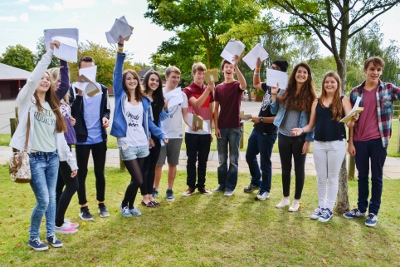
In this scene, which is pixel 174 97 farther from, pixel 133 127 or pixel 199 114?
pixel 133 127

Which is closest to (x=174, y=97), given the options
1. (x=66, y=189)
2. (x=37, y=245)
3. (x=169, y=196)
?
(x=169, y=196)

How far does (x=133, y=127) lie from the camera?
465 cm

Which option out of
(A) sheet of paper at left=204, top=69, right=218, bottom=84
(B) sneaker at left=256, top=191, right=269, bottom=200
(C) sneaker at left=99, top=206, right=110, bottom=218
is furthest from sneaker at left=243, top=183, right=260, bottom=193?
(C) sneaker at left=99, top=206, right=110, bottom=218

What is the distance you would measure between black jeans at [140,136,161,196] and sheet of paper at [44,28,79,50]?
1.80 m

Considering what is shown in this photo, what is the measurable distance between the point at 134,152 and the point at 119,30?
1529mm

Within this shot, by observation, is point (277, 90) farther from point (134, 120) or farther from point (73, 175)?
point (73, 175)

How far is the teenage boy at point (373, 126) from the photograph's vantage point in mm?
4477

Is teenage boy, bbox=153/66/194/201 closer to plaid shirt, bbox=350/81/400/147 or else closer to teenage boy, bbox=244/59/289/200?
teenage boy, bbox=244/59/289/200

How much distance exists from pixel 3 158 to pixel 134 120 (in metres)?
5.72

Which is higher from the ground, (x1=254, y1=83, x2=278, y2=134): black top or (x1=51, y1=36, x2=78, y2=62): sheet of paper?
(x1=51, y1=36, x2=78, y2=62): sheet of paper

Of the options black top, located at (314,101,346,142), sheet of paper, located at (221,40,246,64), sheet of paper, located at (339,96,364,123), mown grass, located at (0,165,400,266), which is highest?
sheet of paper, located at (221,40,246,64)

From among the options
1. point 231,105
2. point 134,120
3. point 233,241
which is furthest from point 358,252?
point 134,120

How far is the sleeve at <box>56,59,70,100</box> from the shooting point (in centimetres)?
393

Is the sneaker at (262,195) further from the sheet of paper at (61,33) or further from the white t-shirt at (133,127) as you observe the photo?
the sheet of paper at (61,33)
